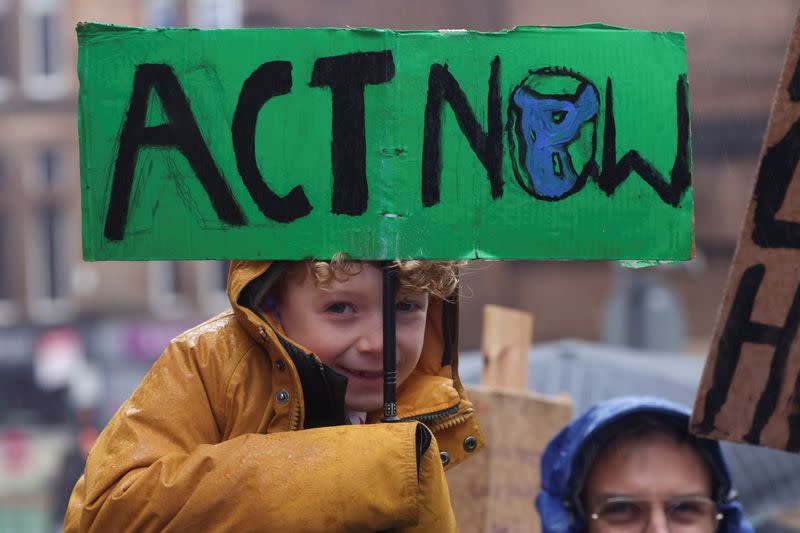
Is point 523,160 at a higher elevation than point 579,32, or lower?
lower

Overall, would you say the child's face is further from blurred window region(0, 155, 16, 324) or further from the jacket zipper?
blurred window region(0, 155, 16, 324)

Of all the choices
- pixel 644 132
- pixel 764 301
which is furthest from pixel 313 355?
pixel 764 301

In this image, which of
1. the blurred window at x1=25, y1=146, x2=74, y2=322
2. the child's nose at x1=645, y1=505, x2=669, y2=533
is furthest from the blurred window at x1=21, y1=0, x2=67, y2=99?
the child's nose at x1=645, y1=505, x2=669, y2=533

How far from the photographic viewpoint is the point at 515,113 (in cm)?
220

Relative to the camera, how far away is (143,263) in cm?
1530

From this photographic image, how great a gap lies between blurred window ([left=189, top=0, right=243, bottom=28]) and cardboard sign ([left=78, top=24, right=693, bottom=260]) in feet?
46.9

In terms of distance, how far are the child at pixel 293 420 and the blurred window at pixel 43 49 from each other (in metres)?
14.9

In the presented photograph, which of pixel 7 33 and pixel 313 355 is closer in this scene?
pixel 313 355

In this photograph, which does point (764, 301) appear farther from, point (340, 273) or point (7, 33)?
point (7, 33)

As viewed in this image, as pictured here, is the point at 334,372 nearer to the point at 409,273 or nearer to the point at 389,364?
the point at 389,364

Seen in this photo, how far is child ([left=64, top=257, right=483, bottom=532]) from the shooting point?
1952mm

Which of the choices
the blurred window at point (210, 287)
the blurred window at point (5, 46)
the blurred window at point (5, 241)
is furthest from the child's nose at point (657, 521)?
the blurred window at point (5, 46)

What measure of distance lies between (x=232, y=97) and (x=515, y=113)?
479 mm

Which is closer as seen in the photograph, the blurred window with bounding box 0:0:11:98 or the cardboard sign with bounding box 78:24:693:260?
the cardboard sign with bounding box 78:24:693:260
